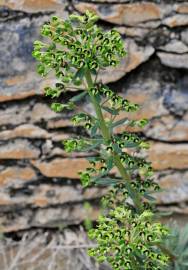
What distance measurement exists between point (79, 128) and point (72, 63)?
1.02 m

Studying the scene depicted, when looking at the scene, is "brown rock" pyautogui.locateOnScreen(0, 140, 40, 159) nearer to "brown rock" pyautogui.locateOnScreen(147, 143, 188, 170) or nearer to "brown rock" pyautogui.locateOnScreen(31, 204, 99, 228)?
"brown rock" pyautogui.locateOnScreen(31, 204, 99, 228)

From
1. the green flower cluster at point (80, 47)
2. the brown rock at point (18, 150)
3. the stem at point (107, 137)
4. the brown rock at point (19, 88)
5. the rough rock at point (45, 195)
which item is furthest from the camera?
the rough rock at point (45, 195)

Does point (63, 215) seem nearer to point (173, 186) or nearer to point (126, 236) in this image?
point (173, 186)

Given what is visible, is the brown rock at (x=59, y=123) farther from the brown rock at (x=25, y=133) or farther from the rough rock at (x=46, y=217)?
the rough rock at (x=46, y=217)

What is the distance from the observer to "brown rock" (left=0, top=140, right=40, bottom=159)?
8.05 feet

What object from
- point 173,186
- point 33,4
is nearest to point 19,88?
point 33,4

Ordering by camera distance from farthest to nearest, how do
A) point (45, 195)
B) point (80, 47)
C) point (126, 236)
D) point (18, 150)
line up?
point (45, 195) → point (18, 150) → point (126, 236) → point (80, 47)

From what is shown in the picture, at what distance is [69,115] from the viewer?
94.3 inches

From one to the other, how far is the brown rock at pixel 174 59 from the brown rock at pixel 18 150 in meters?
0.70

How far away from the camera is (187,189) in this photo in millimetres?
2564

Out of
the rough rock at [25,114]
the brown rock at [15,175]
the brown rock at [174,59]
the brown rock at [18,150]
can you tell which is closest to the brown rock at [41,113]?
the rough rock at [25,114]

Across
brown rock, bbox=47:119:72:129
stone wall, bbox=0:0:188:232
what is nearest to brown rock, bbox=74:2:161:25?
stone wall, bbox=0:0:188:232

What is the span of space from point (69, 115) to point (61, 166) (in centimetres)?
26

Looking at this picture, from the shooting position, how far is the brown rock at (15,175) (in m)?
2.52
